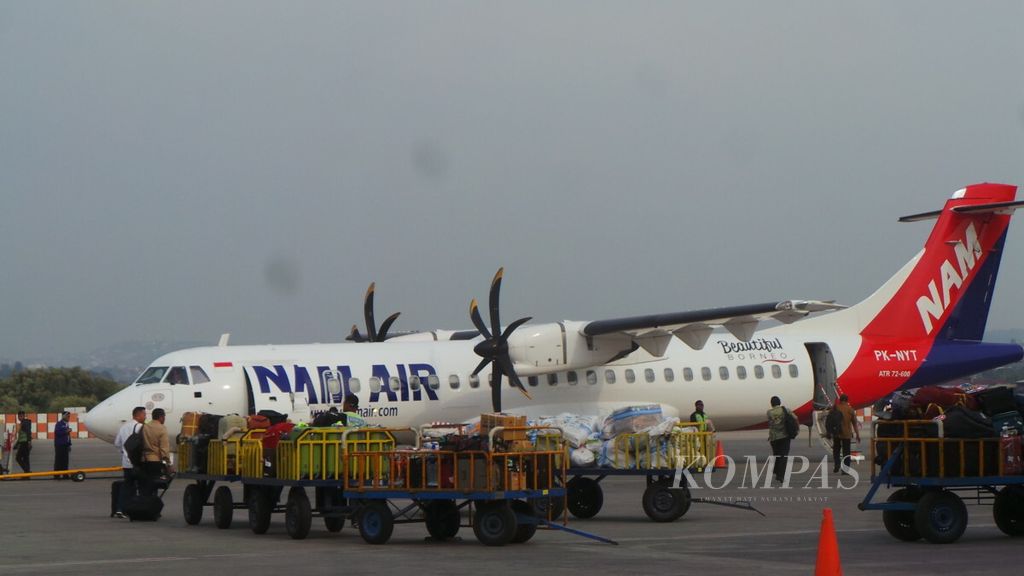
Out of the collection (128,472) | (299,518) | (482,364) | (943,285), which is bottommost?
(299,518)

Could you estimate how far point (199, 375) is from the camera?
2323 centimetres

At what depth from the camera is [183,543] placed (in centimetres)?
1352

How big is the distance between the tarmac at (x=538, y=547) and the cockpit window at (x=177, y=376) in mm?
4591

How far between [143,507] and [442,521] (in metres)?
4.61

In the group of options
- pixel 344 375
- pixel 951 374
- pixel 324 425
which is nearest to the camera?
pixel 324 425

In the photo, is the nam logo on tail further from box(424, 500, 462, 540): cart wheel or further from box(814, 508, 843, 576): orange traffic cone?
box(814, 508, 843, 576): orange traffic cone

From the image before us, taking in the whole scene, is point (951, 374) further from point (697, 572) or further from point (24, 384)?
point (24, 384)

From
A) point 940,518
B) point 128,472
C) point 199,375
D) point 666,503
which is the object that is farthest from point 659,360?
point 940,518

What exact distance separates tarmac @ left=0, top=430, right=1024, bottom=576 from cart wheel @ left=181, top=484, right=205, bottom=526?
12 centimetres

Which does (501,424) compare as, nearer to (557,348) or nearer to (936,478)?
(936,478)

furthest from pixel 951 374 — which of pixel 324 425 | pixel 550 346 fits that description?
pixel 324 425

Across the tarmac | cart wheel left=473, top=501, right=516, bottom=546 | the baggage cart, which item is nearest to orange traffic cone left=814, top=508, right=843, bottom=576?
the tarmac

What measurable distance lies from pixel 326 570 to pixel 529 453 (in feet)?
9.36

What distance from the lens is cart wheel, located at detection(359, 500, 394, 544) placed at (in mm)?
13266
